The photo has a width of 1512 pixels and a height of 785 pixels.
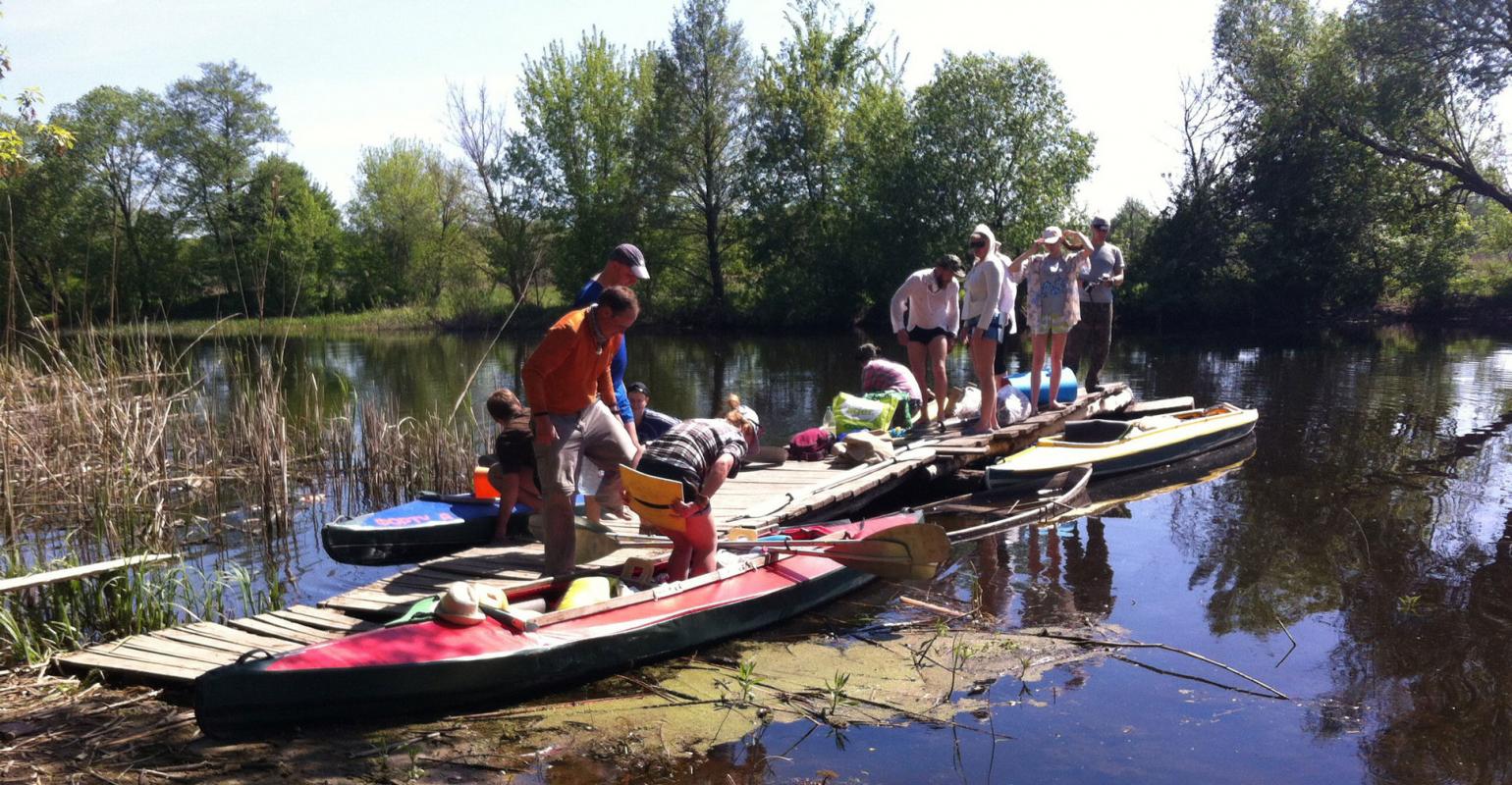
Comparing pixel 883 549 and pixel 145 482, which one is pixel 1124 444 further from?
pixel 145 482

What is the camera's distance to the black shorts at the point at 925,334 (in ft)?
33.8

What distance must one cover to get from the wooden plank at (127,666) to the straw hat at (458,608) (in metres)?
1.15

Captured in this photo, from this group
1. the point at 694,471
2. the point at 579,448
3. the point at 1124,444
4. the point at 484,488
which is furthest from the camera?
the point at 1124,444

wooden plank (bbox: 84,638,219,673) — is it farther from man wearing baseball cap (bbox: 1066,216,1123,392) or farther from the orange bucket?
man wearing baseball cap (bbox: 1066,216,1123,392)

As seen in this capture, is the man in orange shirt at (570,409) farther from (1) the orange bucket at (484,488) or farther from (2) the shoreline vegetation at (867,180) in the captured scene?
(2) the shoreline vegetation at (867,180)

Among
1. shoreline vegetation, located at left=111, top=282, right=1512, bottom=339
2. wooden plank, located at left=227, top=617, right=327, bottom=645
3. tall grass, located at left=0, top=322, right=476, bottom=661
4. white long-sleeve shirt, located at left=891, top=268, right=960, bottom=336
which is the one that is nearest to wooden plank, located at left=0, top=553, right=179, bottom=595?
tall grass, located at left=0, top=322, right=476, bottom=661

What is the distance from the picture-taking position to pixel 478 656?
4797 mm

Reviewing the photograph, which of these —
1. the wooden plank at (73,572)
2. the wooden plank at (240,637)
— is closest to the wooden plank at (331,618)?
the wooden plank at (240,637)

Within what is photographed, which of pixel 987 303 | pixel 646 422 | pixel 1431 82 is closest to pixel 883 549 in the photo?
pixel 646 422

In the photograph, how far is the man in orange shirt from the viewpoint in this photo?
559cm

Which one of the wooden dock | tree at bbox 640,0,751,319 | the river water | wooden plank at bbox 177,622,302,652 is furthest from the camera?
tree at bbox 640,0,751,319

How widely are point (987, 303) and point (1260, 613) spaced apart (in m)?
4.03

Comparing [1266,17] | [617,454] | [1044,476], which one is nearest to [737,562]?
[617,454]

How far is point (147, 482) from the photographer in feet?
22.1
